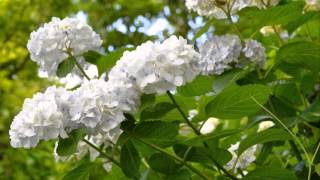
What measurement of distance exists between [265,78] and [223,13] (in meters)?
0.17

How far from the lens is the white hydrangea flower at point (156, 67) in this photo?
3.02 feet

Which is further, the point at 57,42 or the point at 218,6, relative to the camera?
the point at 218,6

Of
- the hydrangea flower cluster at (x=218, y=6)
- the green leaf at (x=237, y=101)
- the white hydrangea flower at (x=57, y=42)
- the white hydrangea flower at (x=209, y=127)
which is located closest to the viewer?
the green leaf at (x=237, y=101)

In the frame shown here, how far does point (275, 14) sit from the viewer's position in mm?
1226

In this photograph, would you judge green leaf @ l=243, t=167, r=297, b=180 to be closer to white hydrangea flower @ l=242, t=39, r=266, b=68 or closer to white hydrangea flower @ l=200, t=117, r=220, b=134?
white hydrangea flower @ l=242, t=39, r=266, b=68

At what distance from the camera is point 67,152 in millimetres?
937

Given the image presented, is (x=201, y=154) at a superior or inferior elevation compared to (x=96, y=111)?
inferior

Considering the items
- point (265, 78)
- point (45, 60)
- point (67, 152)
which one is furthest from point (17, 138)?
point (265, 78)

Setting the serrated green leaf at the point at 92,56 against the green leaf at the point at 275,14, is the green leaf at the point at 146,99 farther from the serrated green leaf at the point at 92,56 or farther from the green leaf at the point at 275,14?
the green leaf at the point at 275,14

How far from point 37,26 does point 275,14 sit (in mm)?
3814

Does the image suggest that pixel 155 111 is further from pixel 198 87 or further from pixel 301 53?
pixel 301 53

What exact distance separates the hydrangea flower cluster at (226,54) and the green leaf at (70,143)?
35cm

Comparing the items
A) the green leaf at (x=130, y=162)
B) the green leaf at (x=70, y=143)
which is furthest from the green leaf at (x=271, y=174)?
the green leaf at (x=70, y=143)

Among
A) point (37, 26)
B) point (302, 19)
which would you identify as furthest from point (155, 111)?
point (37, 26)
